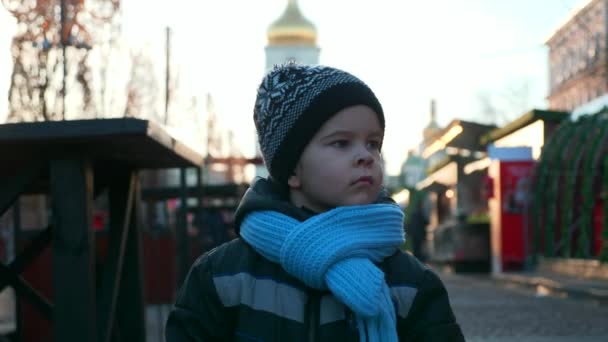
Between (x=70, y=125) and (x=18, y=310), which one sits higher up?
(x=70, y=125)

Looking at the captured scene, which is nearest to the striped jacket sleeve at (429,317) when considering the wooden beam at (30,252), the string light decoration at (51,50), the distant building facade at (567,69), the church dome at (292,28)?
the wooden beam at (30,252)

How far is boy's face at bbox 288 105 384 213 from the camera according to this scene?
2.98 metres

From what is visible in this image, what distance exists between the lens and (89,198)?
4.29 meters

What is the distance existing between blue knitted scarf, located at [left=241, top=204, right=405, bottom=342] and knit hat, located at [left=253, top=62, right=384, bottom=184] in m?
0.17

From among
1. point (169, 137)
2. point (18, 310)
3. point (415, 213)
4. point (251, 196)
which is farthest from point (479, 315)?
point (415, 213)

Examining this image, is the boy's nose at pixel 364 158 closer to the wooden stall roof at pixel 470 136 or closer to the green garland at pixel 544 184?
the green garland at pixel 544 184

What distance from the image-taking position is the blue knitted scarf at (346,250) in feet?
9.34

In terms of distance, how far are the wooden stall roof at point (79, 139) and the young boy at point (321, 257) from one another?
1.16 m

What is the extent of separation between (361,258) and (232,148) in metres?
53.7

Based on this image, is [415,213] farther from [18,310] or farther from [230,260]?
[230,260]

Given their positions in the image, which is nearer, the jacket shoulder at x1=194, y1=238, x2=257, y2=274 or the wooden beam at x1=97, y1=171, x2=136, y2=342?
the jacket shoulder at x1=194, y1=238, x2=257, y2=274

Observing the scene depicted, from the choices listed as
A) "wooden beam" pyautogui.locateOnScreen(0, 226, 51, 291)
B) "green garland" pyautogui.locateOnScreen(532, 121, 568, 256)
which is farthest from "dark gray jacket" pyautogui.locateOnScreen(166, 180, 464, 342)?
"green garland" pyautogui.locateOnScreen(532, 121, 568, 256)

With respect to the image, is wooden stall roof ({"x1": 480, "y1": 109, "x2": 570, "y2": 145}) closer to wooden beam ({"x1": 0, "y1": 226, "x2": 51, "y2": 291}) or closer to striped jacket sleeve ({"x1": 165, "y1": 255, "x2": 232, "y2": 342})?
wooden beam ({"x1": 0, "y1": 226, "x2": 51, "y2": 291})

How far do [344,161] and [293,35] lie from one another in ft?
362
